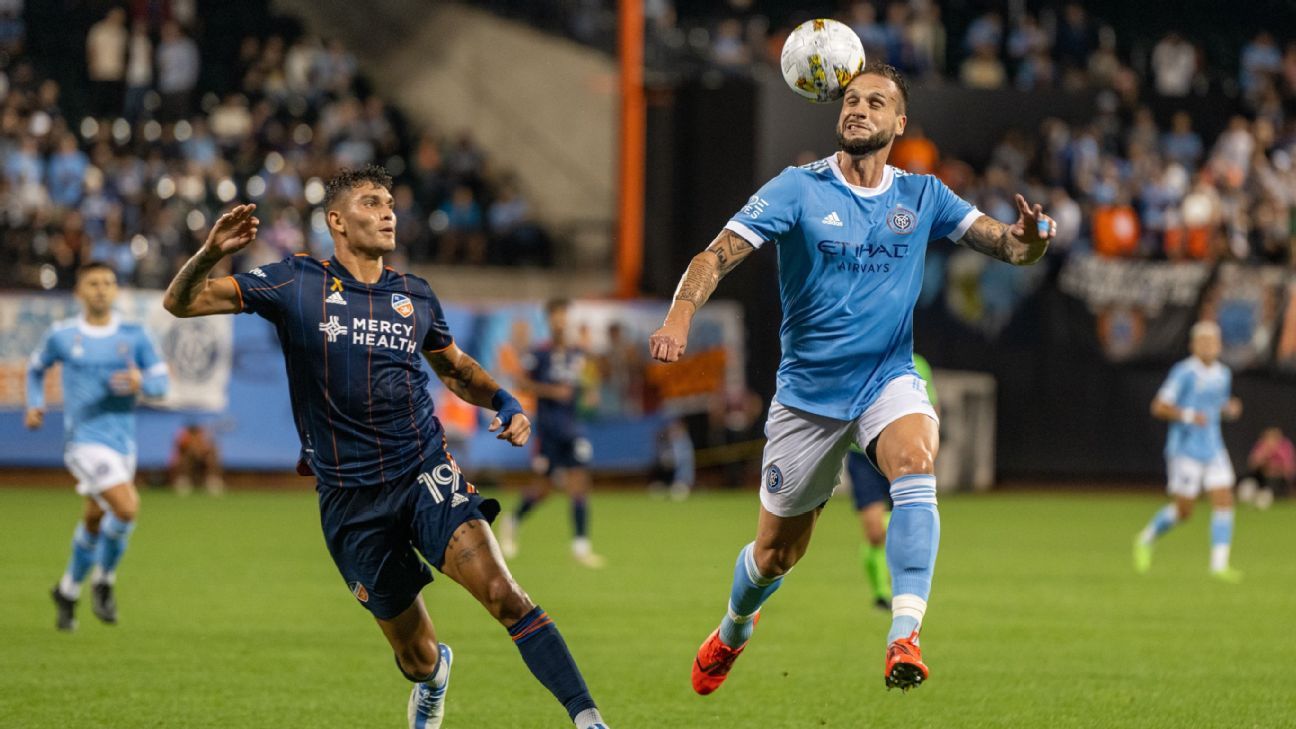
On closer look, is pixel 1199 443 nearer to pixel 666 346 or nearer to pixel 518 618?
pixel 518 618

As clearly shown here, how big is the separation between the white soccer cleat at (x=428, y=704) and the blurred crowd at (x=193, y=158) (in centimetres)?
1841

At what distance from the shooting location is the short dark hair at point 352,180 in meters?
7.37

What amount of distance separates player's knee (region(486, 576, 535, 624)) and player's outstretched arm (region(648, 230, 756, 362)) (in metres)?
1.06

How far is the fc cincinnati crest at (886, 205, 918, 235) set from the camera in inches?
303

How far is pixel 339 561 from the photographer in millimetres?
7227

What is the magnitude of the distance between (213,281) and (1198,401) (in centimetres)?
1194

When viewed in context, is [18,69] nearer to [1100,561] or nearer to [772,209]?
[1100,561]

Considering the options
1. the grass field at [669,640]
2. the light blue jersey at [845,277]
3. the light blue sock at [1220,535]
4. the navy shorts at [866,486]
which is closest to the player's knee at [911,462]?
the light blue jersey at [845,277]

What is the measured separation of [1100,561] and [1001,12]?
1625 centimetres

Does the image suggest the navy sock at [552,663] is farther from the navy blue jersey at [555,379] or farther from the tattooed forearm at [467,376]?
the navy blue jersey at [555,379]

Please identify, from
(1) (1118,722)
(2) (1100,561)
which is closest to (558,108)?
(2) (1100,561)

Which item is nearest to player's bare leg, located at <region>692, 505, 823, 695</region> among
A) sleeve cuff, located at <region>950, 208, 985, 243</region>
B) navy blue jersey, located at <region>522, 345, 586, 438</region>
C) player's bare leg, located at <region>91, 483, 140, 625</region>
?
sleeve cuff, located at <region>950, 208, 985, 243</region>

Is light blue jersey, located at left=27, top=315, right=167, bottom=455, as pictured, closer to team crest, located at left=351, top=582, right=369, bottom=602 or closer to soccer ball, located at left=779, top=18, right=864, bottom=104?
team crest, located at left=351, top=582, right=369, bottom=602

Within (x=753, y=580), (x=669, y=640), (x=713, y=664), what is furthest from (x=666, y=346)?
(x=669, y=640)
